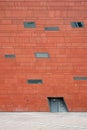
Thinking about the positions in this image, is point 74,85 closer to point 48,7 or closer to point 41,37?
point 41,37

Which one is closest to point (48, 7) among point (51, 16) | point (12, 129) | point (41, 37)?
point (51, 16)

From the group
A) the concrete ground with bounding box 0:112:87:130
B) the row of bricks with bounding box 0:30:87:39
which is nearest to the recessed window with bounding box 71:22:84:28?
the row of bricks with bounding box 0:30:87:39

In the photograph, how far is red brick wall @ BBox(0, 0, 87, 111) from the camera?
76.3 feet

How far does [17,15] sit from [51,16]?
2.66 metres

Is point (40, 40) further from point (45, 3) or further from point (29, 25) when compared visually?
point (45, 3)

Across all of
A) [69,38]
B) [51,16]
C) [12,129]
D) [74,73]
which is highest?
[51,16]

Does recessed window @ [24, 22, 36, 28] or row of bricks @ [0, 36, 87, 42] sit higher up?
recessed window @ [24, 22, 36, 28]

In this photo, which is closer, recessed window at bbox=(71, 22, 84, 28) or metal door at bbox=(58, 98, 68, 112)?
metal door at bbox=(58, 98, 68, 112)

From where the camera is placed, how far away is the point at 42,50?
23547 millimetres

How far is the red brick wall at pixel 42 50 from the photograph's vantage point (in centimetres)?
2325

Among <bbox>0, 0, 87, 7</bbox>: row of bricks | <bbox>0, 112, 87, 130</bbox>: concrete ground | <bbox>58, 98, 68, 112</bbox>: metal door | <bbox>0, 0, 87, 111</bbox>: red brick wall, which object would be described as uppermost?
<bbox>0, 0, 87, 7</bbox>: row of bricks

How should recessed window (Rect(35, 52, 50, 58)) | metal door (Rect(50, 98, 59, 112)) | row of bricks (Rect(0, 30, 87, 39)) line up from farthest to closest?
metal door (Rect(50, 98, 59, 112)), row of bricks (Rect(0, 30, 87, 39)), recessed window (Rect(35, 52, 50, 58))

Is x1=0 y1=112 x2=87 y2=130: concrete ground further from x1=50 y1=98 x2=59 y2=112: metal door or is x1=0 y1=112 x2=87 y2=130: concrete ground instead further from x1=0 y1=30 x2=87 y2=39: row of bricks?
x1=0 y1=30 x2=87 y2=39: row of bricks

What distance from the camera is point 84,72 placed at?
76.7 feet
